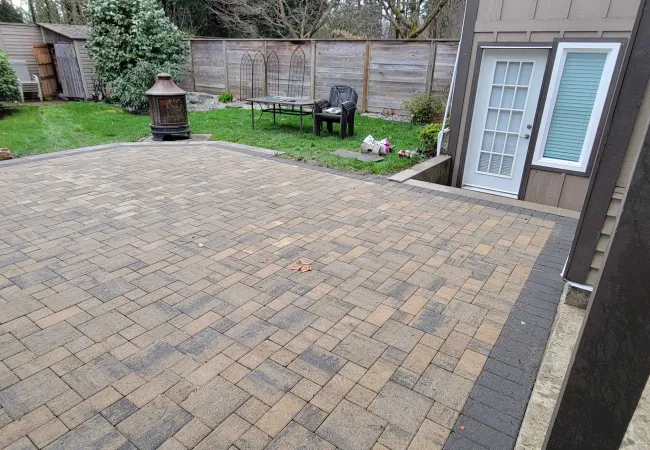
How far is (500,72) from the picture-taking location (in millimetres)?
5707

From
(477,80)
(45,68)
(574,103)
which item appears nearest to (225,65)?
(45,68)

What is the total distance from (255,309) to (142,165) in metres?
4.34

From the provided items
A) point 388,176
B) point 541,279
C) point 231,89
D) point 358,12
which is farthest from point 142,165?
point 358,12

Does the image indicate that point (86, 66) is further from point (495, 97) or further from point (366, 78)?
point (495, 97)

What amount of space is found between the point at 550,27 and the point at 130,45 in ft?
31.6

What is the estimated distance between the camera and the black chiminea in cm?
→ 764

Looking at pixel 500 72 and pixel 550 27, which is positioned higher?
pixel 550 27

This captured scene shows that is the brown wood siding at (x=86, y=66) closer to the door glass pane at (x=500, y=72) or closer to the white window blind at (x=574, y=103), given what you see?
the door glass pane at (x=500, y=72)

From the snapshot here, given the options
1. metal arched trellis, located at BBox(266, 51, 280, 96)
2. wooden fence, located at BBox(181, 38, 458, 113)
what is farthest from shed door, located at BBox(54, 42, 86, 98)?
metal arched trellis, located at BBox(266, 51, 280, 96)

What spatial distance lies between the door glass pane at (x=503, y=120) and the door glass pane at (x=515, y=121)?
0.06 metres

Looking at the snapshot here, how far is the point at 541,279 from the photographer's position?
331 centimetres

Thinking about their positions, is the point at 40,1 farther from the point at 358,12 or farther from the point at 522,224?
the point at 522,224

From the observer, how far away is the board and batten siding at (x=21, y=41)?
12.5m

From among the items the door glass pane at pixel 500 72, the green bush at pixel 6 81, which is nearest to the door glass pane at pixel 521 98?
the door glass pane at pixel 500 72
